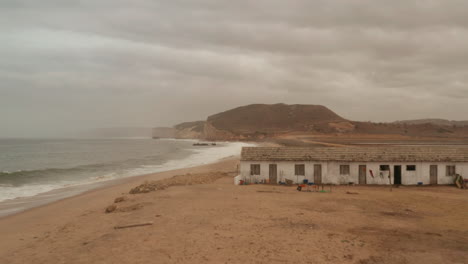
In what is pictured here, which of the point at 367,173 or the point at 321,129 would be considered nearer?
the point at 367,173

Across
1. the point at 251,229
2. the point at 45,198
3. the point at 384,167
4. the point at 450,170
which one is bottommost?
the point at 45,198

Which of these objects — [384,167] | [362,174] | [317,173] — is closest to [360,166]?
[362,174]

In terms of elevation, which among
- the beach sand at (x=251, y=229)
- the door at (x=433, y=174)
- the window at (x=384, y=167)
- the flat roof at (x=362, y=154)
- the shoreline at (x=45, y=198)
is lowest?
the shoreline at (x=45, y=198)

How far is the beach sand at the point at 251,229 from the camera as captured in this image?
10414 millimetres

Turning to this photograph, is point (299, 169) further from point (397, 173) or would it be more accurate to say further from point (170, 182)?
point (170, 182)

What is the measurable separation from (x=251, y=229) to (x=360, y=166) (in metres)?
14.1

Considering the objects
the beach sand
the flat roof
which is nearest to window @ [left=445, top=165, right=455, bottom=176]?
the flat roof

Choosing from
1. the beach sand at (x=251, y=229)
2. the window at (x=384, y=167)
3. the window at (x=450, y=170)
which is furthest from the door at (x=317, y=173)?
the window at (x=450, y=170)

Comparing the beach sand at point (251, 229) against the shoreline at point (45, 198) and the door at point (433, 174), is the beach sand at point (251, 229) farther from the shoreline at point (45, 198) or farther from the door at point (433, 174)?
the door at point (433, 174)

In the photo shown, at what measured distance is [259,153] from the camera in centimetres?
2527

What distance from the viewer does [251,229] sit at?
1290 centimetres

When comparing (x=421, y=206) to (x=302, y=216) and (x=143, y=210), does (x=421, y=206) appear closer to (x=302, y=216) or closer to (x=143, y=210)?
(x=302, y=216)

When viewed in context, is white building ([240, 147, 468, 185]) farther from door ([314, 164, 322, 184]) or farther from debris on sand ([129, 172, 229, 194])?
debris on sand ([129, 172, 229, 194])

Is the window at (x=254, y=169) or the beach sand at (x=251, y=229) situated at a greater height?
the window at (x=254, y=169)
